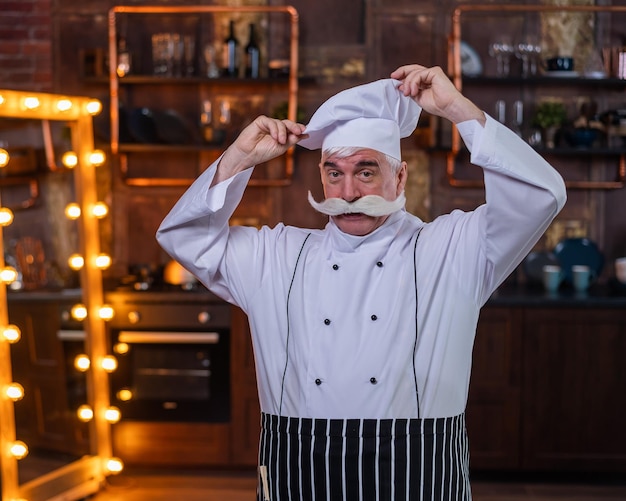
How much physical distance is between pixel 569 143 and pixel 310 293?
2740mm

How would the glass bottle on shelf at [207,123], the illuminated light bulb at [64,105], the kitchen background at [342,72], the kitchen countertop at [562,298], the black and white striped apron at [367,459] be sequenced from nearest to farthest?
the black and white striped apron at [367,459] → the illuminated light bulb at [64,105] → the kitchen countertop at [562,298] → the glass bottle on shelf at [207,123] → the kitchen background at [342,72]

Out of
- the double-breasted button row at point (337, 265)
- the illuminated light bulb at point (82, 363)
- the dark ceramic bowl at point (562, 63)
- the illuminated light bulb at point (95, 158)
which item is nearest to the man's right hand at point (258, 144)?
the double-breasted button row at point (337, 265)

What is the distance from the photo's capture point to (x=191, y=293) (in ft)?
13.3

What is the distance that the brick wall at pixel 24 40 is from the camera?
4539 mm

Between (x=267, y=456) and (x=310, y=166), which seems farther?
(x=310, y=166)

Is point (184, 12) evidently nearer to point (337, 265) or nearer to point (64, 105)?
point (64, 105)

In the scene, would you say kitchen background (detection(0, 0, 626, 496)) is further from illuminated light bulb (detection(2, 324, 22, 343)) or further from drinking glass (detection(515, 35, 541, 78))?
illuminated light bulb (detection(2, 324, 22, 343))

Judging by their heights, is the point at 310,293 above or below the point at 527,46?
below

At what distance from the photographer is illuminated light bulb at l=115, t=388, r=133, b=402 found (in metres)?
4.10

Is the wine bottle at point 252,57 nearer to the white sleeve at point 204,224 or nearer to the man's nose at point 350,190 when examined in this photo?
the white sleeve at point 204,224

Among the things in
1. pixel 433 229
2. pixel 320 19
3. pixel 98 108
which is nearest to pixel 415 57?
pixel 320 19

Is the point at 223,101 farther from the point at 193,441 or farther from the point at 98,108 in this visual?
the point at 193,441

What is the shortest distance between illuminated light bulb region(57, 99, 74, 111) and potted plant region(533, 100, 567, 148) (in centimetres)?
218

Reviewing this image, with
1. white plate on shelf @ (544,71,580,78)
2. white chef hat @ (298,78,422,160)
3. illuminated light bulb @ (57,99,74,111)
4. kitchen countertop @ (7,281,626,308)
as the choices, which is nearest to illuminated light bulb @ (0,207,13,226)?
kitchen countertop @ (7,281,626,308)
